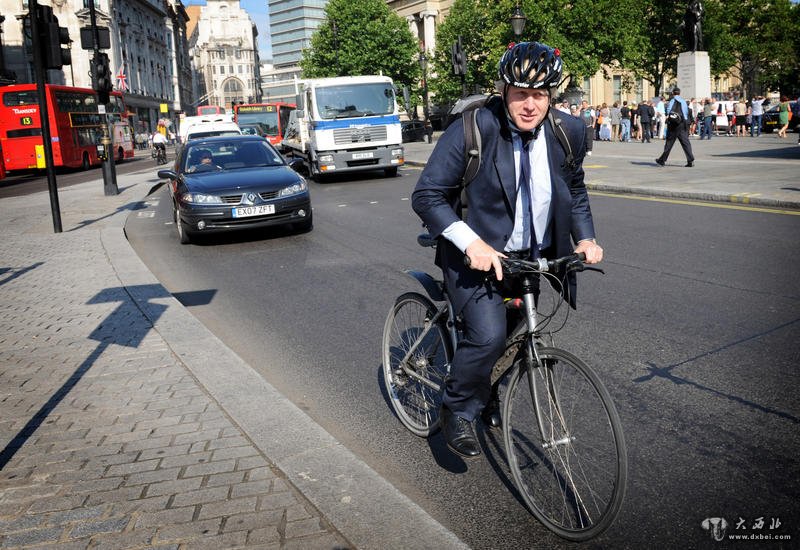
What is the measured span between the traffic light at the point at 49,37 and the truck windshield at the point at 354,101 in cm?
909

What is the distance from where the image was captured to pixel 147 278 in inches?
310

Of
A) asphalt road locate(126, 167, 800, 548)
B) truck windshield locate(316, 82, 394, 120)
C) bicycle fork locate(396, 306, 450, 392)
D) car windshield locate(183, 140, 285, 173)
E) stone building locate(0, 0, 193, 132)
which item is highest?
stone building locate(0, 0, 193, 132)

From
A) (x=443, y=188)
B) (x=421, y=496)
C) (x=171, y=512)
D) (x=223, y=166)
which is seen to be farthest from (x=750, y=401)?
(x=223, y=166)

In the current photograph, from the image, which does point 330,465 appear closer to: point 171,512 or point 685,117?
point 171,512

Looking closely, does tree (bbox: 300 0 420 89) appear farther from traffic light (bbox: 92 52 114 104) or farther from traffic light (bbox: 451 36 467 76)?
traffic light (bbox: 92 52 114 104)

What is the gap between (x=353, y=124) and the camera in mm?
20094

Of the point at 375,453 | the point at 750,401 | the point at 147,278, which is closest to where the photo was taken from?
the point at 375,453

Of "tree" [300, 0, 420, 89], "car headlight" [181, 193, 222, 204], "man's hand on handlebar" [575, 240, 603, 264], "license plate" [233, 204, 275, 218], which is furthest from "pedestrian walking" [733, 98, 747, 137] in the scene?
"tree" [300, 0, 420, 89]

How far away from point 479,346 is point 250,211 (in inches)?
320

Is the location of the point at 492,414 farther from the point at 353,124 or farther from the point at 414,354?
the point at 353,124

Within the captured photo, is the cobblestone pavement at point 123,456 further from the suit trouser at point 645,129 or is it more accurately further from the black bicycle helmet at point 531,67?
the suit trouser at point 645,129

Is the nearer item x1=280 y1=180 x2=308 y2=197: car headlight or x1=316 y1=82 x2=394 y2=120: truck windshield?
x1=280 y1=180 x2=308 y2=197: car headlight

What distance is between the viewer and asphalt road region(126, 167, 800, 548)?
307 cm

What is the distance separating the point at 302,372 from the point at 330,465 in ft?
5.53
